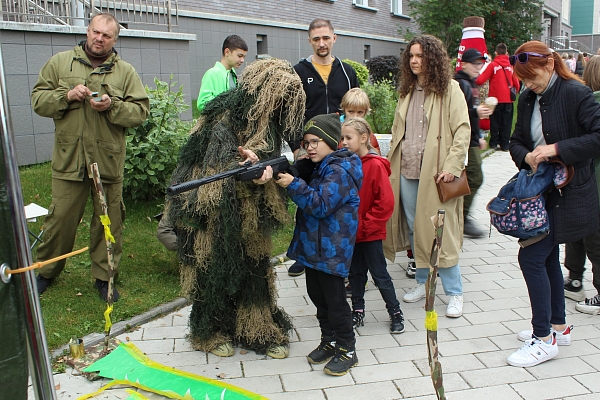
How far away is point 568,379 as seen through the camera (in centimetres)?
373

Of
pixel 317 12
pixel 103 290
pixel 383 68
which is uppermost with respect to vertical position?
pixel 317 12

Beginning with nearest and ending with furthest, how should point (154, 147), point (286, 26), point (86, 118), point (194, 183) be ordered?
point (194, 183) → point (86, 118) → point (154, 147) → point (286, 26)

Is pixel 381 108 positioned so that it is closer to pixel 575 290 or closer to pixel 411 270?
pixel 411 270

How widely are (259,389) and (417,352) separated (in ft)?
3.80

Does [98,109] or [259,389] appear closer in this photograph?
[259,389]

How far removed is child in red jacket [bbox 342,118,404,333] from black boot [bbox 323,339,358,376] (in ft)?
1.75

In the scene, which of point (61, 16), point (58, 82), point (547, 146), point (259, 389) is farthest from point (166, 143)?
point (547, 146)

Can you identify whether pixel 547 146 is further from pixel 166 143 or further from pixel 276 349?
pixel 166 143

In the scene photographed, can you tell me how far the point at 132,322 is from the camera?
14.9ft

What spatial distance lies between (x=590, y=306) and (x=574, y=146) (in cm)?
170

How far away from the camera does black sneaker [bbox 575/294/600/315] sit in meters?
4.72

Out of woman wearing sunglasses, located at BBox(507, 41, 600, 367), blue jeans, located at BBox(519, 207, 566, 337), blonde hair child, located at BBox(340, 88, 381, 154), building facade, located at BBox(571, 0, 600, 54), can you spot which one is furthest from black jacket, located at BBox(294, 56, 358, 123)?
building facade, located at BBox(571, 0, 600, 54)

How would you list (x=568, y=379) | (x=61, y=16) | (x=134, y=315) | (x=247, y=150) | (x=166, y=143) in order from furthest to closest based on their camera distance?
(x=61, y=16), (x=166, y=143), (x=134, y=315), (x=568, y=379), (x=247, y=150)

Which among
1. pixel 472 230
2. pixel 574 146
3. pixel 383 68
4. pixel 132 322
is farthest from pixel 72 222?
pixel 383 68
